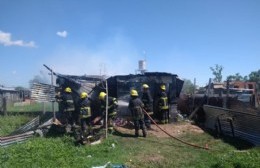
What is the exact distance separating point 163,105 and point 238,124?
4.05 metres

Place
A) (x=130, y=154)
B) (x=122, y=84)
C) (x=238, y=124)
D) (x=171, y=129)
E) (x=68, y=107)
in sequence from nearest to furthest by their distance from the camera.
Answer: (x=130, y=154), (x=238, y=124), (x=171, y=129), (x=68, y=107), (x=122, y=84)

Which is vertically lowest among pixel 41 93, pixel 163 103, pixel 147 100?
pixel 163 103

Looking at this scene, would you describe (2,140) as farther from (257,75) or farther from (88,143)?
(257,75)

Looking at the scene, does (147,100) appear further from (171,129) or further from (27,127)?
(27,127)

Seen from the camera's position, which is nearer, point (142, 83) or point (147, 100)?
point (147, 100)

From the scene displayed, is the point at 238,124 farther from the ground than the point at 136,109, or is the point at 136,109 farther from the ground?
the point at 136,109

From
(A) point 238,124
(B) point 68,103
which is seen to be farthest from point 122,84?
(A) point 238,124

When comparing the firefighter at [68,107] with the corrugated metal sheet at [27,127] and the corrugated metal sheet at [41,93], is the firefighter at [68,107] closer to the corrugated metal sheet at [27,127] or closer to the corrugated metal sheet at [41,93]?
the corrugated metal sheet at [41,93]

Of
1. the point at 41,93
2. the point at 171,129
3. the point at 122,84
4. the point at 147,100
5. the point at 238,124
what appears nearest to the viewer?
the point at 238,124

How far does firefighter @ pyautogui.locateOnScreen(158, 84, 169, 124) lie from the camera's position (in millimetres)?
16188

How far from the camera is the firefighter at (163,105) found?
53.1 feet

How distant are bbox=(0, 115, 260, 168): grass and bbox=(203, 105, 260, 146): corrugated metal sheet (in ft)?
2.24

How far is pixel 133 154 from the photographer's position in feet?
35.8

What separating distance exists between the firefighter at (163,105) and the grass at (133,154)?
3259 mm
